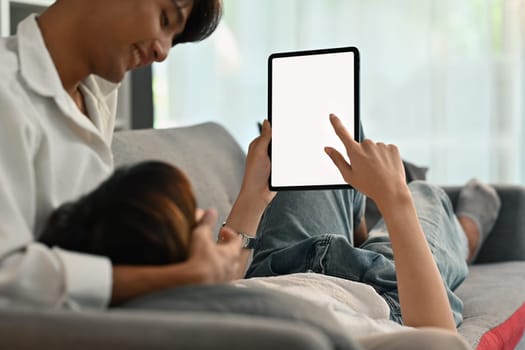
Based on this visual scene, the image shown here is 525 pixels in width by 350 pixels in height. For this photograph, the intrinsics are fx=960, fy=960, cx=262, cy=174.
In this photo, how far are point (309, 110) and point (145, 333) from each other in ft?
3.15

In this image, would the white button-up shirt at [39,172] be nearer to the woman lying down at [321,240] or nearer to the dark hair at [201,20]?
the woman lying down at [321,240]

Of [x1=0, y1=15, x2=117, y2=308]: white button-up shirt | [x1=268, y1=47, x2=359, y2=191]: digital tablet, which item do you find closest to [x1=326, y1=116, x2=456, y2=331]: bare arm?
[x1=268, y1=47, x2=359, y2=191]: digital tablet

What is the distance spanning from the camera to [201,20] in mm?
1241

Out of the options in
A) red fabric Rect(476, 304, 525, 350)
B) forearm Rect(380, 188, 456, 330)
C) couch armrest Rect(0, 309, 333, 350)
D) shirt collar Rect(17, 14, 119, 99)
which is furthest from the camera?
red fabric Rect(476, 304, 525, 350)

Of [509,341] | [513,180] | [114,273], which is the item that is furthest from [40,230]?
[513,180]

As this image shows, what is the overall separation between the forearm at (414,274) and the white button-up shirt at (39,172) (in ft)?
1.39

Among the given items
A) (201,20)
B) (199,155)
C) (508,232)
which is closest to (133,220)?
(201,20)

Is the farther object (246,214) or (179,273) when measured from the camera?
(246,214)

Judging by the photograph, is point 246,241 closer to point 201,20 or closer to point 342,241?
point 342,241

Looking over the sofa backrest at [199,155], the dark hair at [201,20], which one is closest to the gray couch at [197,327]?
the dark hair at [201,20]

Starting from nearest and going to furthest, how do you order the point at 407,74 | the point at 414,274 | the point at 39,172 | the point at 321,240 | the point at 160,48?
the point at 39,172 < the point at 160,48 < the point at 414,274 < the point at 321,240 < the point at 407,74

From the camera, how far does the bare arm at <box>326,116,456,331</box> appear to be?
1322mm

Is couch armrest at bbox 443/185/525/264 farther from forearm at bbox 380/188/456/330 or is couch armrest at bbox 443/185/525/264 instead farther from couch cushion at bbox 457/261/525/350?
forearm at bbox 380/188/456/330

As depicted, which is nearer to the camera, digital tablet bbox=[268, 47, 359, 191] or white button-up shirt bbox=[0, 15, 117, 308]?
white button-up shirt bbox=[0, 15, 117, 308]
